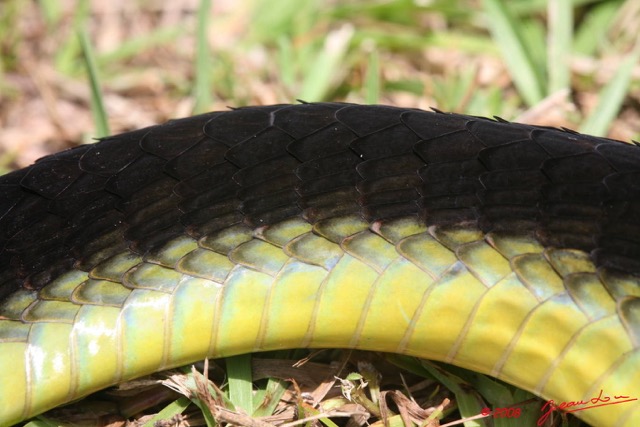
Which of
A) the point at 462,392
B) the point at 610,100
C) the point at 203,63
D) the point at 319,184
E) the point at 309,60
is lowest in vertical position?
the point at 462,392

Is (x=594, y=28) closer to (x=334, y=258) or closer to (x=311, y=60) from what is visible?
(x=311, y=60)

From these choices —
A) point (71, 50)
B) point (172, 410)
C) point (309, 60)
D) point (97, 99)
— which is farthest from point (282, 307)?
point (71, 50)

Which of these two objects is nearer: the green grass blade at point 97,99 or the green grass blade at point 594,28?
the green grass blade at point 97,99

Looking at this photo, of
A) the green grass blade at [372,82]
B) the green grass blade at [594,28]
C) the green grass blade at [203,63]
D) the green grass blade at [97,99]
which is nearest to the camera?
the green grass blade at [97,99]

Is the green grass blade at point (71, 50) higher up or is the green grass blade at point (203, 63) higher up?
the green grass blade at point (71, 50)

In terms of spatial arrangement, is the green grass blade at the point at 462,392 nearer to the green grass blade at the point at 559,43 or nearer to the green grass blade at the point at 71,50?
the green grass blade at the point at 559,43

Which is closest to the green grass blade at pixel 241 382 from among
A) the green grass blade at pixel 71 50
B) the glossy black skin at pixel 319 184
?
the glossy black skin at pixel 319 184

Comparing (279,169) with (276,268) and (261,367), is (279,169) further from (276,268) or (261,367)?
(261,367)

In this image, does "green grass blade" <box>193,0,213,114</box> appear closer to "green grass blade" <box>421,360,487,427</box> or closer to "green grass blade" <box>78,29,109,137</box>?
"green grass blade" <box>78,29,109,137</box>
